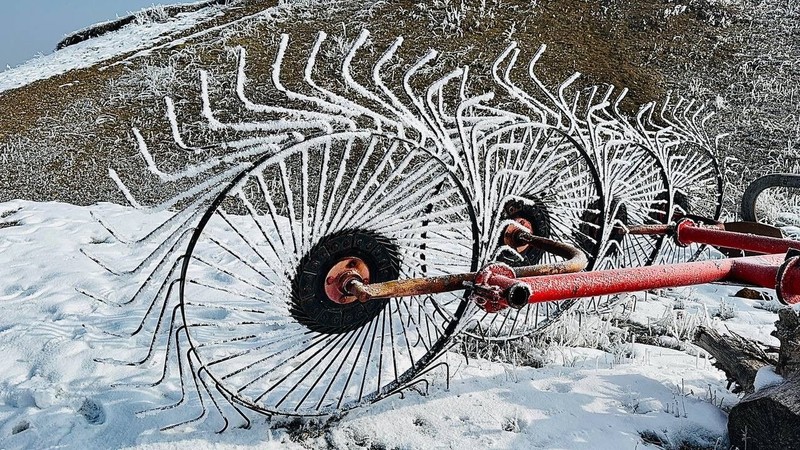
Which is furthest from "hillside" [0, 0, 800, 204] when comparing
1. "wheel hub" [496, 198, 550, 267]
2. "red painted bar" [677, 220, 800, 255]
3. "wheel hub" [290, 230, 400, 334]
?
"wheel hub" [290, 230, 400, 334]

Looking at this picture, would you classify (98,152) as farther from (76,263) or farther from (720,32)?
(720,32)

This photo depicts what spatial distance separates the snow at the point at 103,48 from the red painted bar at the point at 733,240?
12481mm

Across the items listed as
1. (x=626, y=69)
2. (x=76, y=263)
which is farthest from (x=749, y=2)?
(x=76, y=263)

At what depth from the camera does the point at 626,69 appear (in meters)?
10.8

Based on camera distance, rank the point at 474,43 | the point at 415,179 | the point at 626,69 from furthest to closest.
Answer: the point at 474,43 < the point at 626,69 < the point at 415,179

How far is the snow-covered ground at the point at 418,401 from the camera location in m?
2.42

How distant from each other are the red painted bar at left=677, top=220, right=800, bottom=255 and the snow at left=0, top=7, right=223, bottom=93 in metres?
12.5

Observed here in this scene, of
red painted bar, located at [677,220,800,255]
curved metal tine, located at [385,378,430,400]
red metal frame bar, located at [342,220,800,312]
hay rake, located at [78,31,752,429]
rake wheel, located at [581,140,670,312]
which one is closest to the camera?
red metal frame bar, located at [342,220,800,312]

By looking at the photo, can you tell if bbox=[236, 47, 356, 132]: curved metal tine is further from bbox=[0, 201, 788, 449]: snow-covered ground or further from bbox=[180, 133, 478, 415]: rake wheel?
bbox=[0, 201, 788, 449]: snow-covered ground

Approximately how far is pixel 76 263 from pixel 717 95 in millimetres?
9560

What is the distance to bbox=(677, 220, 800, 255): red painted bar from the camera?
→ 2.79 meters

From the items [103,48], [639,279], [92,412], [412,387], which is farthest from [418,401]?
[103,48]

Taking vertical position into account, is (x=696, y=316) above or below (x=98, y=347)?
below

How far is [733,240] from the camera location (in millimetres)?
2963
